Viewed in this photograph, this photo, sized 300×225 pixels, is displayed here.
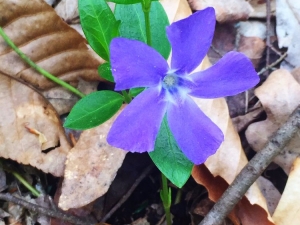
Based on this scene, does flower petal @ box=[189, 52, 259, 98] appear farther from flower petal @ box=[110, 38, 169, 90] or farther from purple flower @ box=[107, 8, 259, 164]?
flower petal @ box=[110, 38, 169, 90]

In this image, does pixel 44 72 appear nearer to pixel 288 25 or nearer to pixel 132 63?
pixel 132 63

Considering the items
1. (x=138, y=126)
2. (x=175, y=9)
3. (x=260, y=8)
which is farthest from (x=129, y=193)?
(x=260, y=8)

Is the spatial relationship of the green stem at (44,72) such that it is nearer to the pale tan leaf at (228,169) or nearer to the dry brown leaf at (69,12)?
the dry brown leaf at (69,12)

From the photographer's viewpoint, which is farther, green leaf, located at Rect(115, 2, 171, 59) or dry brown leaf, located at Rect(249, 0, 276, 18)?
dry brown leaf, located at Rect(249, 0, 276, 18)

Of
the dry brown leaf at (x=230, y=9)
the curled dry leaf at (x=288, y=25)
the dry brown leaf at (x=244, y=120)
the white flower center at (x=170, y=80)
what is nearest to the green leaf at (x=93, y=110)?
the white flower center at (x=170, y=80)

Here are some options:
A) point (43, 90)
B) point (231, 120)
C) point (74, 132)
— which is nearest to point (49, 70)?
point (43, 90)

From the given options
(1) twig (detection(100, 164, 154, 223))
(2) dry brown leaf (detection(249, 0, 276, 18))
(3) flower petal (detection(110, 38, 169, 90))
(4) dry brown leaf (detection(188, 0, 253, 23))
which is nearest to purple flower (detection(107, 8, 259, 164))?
(3) flower petal (detection(110, 38, 169, 90))
